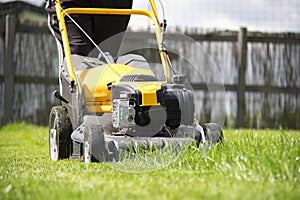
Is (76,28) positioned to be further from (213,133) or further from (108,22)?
(213,133)

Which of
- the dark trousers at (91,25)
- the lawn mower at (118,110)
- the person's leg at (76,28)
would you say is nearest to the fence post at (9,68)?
the dark trousers at (91,25)

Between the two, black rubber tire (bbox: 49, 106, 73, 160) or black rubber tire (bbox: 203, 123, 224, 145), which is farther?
black rubber tire (bbox: 49, 106, 73, 160)

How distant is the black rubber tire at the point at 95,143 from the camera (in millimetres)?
3785

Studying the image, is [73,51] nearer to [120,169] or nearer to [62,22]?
[62,22]

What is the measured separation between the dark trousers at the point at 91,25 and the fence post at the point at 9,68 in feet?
13.9

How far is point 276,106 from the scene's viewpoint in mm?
9180

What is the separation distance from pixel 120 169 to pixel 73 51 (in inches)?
55.2

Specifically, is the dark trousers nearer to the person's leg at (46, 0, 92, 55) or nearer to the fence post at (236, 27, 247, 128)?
the person's leg at (46, 0, 92, 55)

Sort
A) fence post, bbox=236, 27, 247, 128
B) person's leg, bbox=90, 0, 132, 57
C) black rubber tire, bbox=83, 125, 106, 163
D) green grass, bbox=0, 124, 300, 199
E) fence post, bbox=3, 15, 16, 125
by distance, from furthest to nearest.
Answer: fence post, bbox=236, 27, 247, 128 → fence post, bbox=3, 15, 16, 125 → person's leg, bbox=90, 0, 132, 57 → black rubber tire, bbox=83, 125, 106, 163 → green grass, bbox=0, 124, 300, 199

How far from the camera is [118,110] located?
3822 mm

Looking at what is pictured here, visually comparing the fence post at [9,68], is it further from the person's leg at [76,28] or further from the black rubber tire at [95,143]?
the black rubber tire at [95,143]

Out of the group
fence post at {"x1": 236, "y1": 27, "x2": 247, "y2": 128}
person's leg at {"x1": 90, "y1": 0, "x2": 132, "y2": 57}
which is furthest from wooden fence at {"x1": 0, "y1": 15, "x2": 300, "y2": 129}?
person's leg at {"x1": 90, "y1": 0, "x2": 132, "y2": 57}

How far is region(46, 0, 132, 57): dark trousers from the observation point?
466cm

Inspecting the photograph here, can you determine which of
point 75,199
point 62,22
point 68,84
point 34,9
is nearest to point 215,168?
point 75,199
